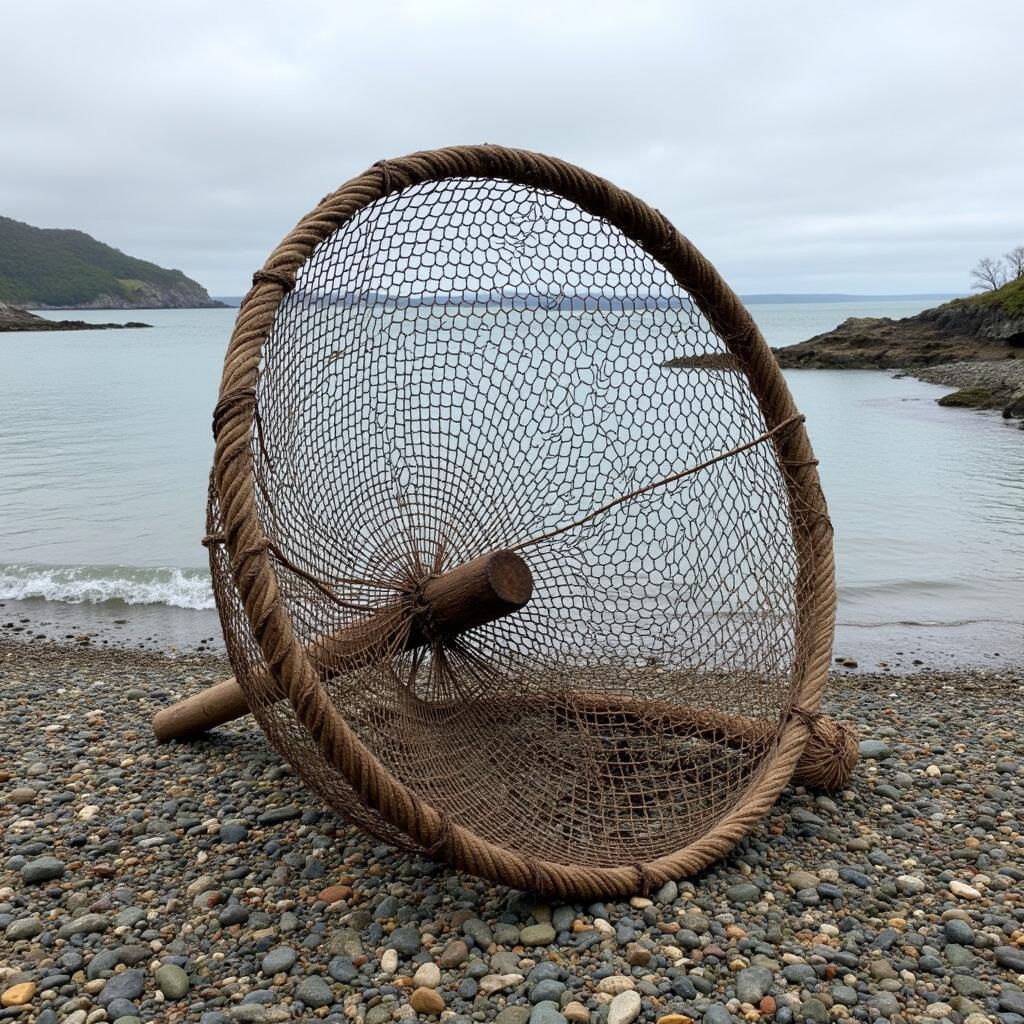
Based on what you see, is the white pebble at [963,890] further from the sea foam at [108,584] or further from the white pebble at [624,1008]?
the sea foam at [108,584]

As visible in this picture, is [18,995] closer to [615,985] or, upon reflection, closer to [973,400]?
[615,985]

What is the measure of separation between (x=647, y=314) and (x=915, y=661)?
3.66 meters

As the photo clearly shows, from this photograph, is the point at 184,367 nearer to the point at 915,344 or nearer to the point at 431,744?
the point at 915,344

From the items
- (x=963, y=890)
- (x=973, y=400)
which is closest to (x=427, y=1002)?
(x=963, y=890)

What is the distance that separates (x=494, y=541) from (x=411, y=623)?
2.16 ft

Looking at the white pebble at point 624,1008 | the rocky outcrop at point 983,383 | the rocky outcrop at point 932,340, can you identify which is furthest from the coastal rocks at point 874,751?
the rocky outcrop at point 932,340

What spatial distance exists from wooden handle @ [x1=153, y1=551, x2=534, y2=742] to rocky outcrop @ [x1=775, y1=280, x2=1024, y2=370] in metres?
36.0

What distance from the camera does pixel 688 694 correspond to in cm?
384

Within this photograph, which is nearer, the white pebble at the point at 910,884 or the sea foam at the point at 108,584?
the white pebble at the point at 910,884

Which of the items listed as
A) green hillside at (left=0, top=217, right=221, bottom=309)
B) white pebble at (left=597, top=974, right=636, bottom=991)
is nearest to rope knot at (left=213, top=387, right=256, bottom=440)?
white pebble at (left=597, top=974, right=636, bottom=991)

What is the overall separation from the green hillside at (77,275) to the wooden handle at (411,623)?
408 feet

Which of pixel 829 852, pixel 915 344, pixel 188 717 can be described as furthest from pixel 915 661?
pixel 915 344

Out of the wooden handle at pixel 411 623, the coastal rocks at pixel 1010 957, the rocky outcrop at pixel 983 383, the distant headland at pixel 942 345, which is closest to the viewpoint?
the coastal rocks at pixel 1010 957

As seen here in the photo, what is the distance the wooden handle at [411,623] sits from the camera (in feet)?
10.8
